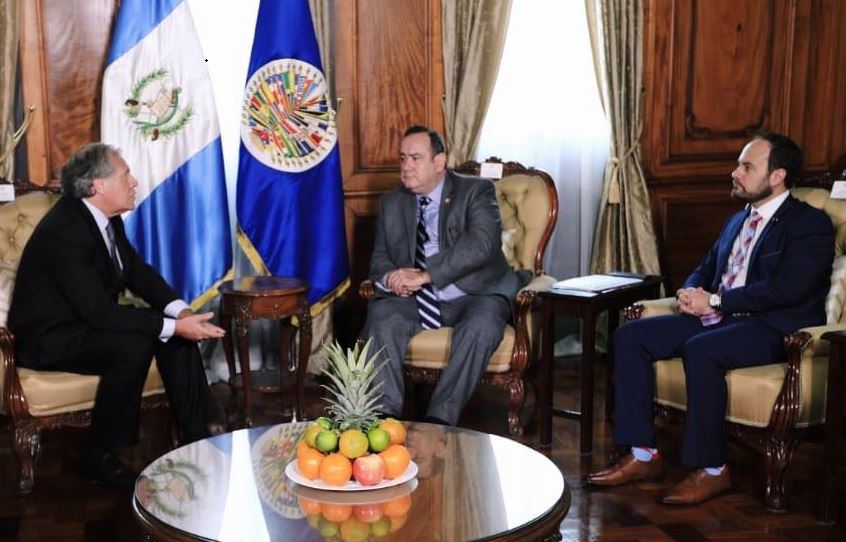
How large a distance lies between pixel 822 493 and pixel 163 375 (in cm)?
220

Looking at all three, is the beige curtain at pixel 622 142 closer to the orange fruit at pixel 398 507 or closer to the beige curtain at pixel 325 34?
the beige curtain at pixel 325 34

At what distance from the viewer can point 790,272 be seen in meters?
3.37

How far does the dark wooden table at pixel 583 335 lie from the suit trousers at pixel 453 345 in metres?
0.19

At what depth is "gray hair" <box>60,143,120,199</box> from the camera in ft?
11.6

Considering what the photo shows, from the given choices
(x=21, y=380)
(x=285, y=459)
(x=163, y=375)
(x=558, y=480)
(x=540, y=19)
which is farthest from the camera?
(x=540, y=19)

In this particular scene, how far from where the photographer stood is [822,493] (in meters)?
3.13

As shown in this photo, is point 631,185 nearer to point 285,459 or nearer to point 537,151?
point 537,151

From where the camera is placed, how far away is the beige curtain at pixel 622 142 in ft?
17.0

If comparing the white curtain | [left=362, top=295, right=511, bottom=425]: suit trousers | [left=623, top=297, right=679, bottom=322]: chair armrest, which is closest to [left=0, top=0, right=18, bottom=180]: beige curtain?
[left=362, top=295, right=511, bottom=425]: suit trousers

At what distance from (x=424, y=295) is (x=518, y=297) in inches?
16.6

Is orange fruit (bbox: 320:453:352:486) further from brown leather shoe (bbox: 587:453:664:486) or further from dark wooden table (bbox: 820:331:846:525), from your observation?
dark wooden table (bbox: 820:331:846:525)

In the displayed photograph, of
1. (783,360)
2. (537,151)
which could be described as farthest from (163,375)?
(537,151)

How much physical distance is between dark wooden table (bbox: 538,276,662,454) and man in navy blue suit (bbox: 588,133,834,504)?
0.62ft

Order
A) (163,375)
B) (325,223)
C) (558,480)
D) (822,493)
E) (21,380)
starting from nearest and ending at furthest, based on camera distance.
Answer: (558,480) → (822,493) → (21,380) → (163,375) → (325,223)
